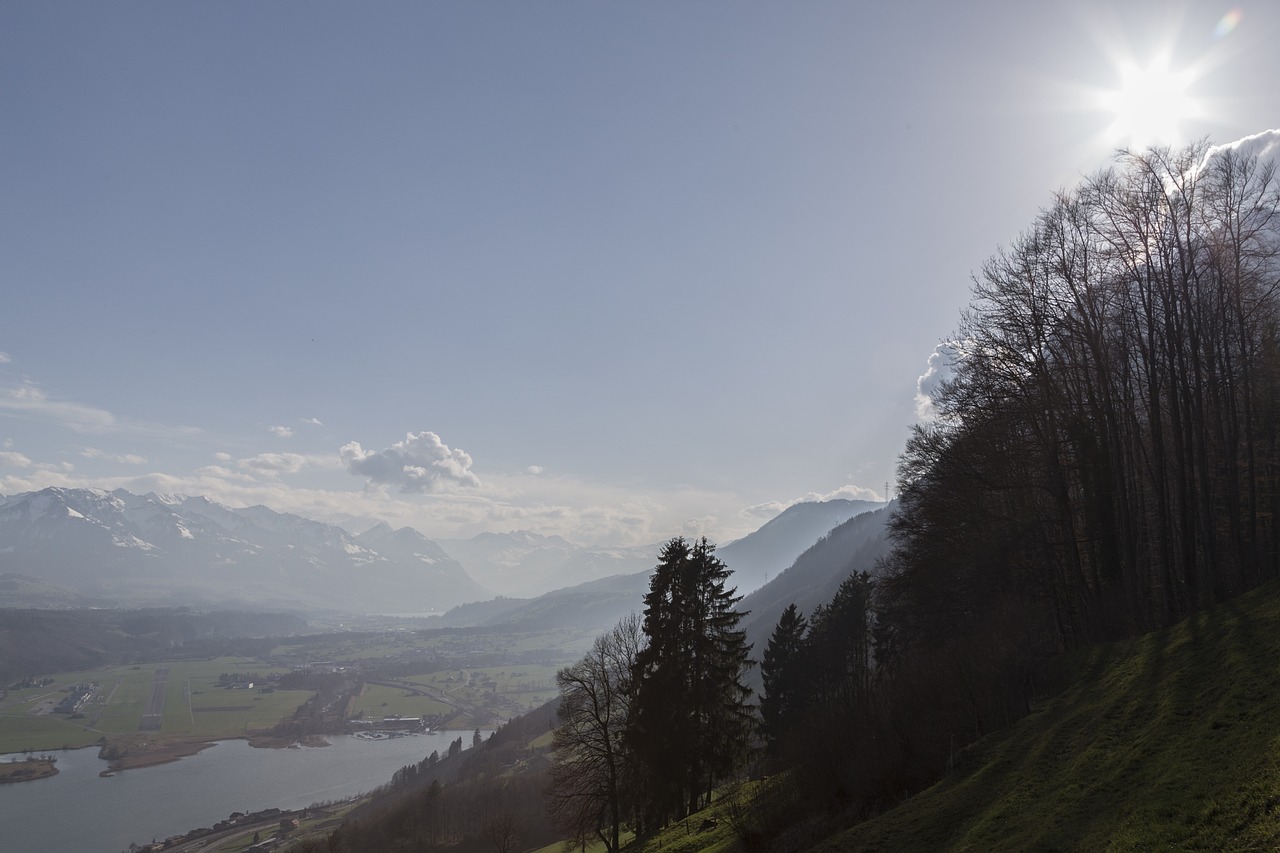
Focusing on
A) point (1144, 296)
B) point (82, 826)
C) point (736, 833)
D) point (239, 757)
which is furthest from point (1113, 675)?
point (239, 757)

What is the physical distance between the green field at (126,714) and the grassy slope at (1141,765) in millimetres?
182147

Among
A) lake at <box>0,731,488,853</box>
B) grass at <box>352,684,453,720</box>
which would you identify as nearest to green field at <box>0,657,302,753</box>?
lake at <box>0,731,488,853</box>

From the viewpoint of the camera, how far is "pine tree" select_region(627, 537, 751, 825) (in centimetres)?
2552

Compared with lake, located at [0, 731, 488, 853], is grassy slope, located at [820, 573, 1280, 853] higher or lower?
higher

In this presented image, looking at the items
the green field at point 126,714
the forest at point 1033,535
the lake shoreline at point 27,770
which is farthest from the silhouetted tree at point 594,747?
the green field at point 126,714

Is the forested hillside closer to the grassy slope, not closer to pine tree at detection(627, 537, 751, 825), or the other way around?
the grassy slope

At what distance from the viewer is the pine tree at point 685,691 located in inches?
1005

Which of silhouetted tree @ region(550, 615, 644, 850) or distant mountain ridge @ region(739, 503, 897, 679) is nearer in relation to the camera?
silhouetted tree @ region(550, 615, 644, 850)

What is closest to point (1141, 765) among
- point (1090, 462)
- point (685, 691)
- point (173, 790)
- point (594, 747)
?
point (1090, 462)

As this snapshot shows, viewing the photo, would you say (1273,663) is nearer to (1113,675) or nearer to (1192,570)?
(1113,675)

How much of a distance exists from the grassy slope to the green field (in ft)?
598

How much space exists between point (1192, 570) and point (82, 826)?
132 m

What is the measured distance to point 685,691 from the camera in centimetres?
2630

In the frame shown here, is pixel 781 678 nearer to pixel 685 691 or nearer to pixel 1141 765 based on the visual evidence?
pixel 685 691
